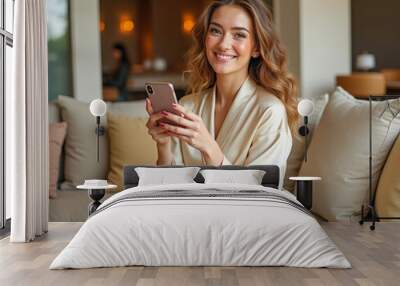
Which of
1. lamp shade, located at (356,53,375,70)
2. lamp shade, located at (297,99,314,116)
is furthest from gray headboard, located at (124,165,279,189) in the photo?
lamp shade, located at (356,53,375,70)

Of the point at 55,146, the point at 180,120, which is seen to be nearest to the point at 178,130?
the point at 180,120

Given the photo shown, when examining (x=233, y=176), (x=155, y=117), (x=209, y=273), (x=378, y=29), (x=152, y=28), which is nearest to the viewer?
(x=209, y=273)

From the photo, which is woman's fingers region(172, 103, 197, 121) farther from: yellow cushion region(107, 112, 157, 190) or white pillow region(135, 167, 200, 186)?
yellow cushion region(107, 112, 157, 190)

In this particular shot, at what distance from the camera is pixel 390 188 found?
4445 mm

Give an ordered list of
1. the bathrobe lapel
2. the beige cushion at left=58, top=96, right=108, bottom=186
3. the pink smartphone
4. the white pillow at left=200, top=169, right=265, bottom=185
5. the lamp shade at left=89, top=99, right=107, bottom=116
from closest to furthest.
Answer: the white pillow at left=200, top=169, right=265, bottom=185 → the pink smartphone → the bathrobe lapel → the lamp shade at left=89, top=99, right=107, bottom=116 → the beige cushion at left=58, top=96, right=108, bottom=186

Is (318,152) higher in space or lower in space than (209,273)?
higher

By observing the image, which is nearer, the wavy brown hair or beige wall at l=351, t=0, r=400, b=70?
the wavy brown hair

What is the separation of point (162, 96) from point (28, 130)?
2.75 ft

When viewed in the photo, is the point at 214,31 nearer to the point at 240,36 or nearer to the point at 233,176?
the point at 240,36

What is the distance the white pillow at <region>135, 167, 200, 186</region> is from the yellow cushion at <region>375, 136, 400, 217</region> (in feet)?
3.59

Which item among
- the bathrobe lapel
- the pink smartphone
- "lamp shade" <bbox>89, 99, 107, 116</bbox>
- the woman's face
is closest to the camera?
the pink smartphone

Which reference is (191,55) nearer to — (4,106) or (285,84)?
(285,84)

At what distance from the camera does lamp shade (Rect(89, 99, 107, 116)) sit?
17.2ft

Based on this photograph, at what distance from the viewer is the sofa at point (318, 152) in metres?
4.63
